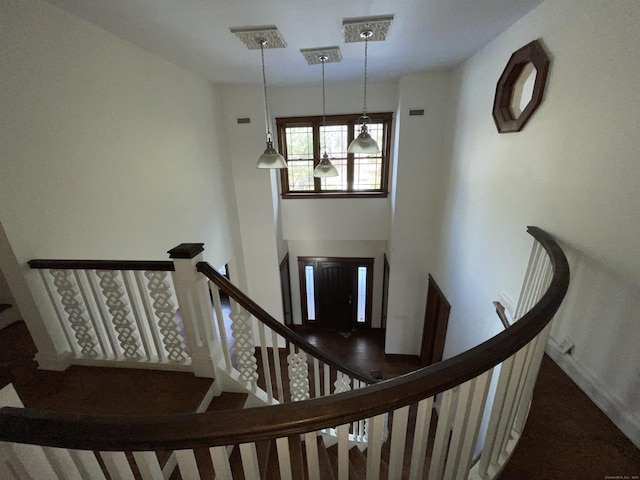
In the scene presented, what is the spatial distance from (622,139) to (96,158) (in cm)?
345

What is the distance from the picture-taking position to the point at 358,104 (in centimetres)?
458

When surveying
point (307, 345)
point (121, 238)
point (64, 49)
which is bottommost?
point (307, 345)

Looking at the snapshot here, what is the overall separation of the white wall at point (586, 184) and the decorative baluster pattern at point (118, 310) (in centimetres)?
284

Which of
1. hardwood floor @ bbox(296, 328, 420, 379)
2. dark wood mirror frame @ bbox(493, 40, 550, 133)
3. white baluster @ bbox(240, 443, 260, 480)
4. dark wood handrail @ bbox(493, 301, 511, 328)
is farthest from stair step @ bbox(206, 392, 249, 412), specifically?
hardwood floor @ bbox(296, 328, 420, 379)

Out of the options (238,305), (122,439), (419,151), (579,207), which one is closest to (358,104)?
(419,151)

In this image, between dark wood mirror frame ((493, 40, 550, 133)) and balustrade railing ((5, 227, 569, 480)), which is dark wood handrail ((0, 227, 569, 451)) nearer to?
balustrade railing ((5, 227, 569, 480))

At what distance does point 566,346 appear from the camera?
5.66 ft

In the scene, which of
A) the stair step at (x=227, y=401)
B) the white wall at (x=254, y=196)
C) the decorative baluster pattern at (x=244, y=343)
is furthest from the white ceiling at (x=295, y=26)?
the stair step at (x=227, y=401)

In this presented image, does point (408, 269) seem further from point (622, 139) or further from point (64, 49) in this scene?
point (64, 49)

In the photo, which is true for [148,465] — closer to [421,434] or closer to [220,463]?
[220,463]

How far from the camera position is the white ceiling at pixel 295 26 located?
2.02m

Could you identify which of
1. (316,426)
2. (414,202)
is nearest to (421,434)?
(316,426)

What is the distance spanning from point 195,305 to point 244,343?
1.45 feet

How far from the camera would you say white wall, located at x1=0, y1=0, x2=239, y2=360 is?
5.52ft
